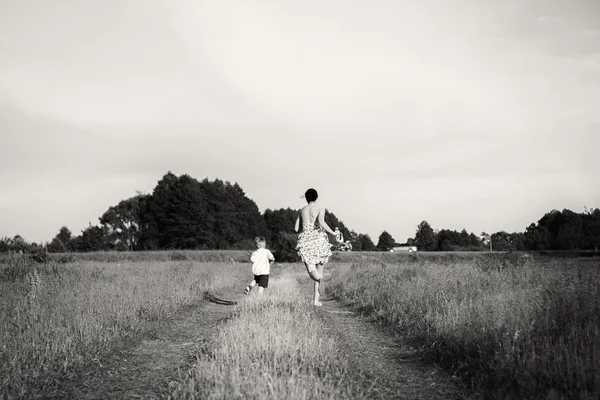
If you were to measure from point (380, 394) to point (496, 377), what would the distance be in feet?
4.65

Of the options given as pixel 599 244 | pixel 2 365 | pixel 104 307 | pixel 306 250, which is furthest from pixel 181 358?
pixel 599 244

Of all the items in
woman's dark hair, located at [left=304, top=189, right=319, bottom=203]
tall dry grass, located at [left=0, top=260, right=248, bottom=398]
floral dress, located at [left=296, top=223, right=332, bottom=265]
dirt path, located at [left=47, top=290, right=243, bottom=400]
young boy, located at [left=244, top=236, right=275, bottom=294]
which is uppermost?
woman's dark hair, located at [left=304, top=189, right=319, bottom=203]

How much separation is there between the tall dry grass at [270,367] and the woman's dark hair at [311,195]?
4.29m

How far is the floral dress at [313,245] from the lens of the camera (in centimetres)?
1052

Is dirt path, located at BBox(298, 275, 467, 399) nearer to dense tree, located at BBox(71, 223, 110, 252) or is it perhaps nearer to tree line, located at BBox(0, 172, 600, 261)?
tree line, located at BBox(0, 172, 600, 261)

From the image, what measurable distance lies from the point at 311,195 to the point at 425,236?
488 ft

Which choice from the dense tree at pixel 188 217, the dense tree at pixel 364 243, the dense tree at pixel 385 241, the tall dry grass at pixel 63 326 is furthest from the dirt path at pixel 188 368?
the dense tree at pixel 385 241

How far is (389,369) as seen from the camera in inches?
227

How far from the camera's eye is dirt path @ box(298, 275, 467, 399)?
480 centimetres

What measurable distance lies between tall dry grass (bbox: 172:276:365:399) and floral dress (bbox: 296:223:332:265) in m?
3.49

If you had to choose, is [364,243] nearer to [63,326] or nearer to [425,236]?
[425,236]

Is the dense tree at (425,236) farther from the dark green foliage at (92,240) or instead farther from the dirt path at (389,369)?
the dirt path at (389,369)

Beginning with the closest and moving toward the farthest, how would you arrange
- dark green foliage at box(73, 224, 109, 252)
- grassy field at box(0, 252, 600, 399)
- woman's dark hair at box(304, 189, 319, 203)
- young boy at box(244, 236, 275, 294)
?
grassy field at box(0, 252, 600, 399), woman's dark hair at box(304, 189, 319, 203), young boy at box(244, 236, 275, 294), dark green foliage at box(73, 224, 109, 252)

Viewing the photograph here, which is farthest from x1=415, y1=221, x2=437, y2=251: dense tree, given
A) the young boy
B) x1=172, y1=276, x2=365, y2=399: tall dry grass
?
x1=172, y1=276, x2=365, y2=399: tall dry grass
